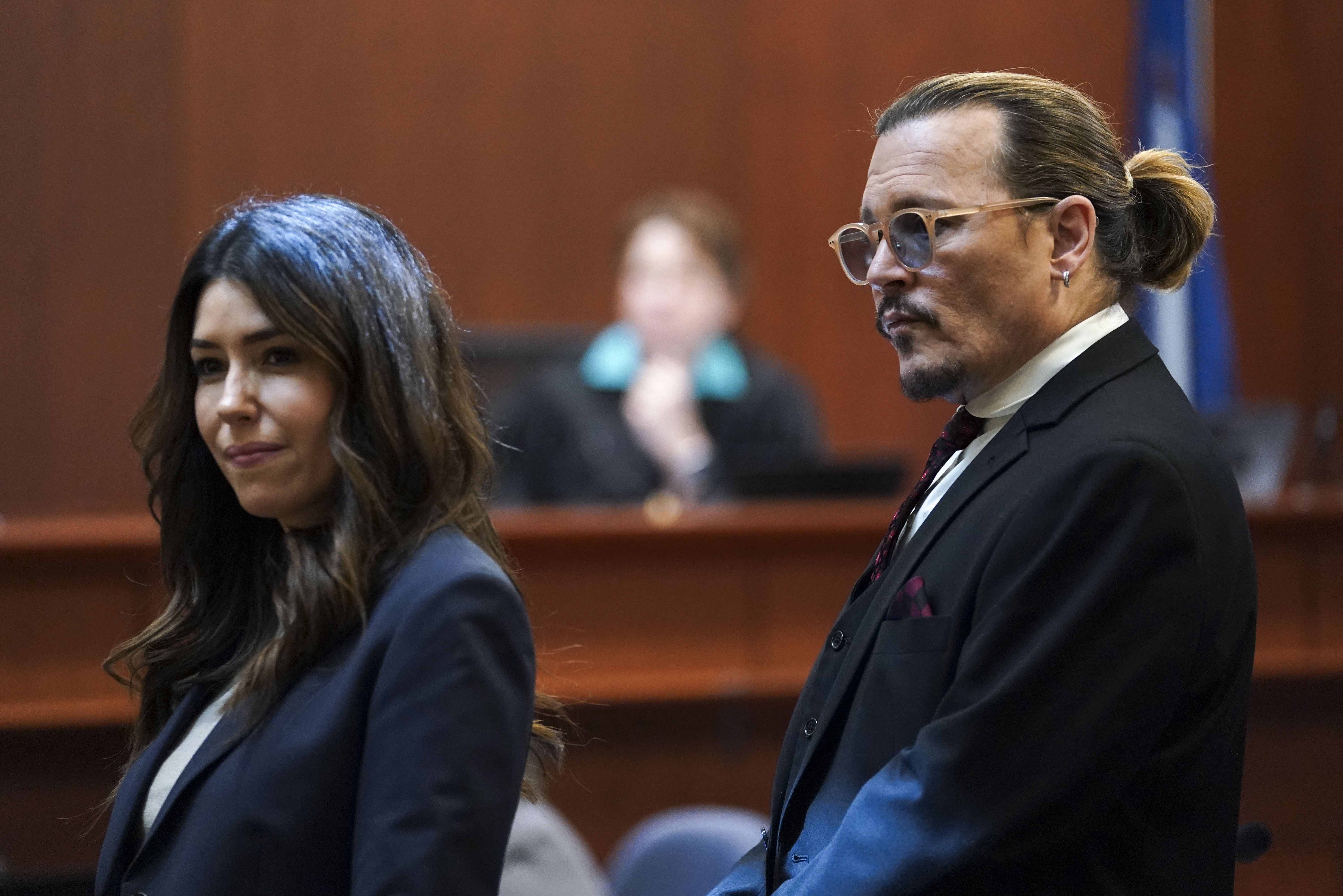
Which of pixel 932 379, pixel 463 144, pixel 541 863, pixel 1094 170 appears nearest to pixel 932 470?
pixel 932 379

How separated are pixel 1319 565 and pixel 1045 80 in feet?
8.83

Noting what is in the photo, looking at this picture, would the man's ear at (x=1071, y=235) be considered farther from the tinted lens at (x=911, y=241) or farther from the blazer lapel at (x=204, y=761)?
the blazer lapel at (x=204, y=761)

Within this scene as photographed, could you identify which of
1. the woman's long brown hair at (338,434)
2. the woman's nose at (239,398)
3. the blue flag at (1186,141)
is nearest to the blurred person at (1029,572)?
the woman's long brown hair at (338,434)

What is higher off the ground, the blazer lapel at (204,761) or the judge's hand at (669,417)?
the blazer lapel at (204,761)

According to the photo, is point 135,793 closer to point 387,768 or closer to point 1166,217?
point 387,768

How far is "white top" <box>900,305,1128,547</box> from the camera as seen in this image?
1.64 meters

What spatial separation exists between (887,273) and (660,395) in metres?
3.28

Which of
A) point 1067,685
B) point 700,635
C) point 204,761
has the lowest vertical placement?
point 700,635

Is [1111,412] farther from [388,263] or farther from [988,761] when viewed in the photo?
[388,263]

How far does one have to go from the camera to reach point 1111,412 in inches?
59.2

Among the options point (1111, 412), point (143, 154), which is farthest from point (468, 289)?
point (1111, 412)

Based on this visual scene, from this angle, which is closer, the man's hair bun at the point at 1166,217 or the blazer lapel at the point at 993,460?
the blazer lapel at the point at 993,460

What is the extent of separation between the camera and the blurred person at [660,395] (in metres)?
4.77

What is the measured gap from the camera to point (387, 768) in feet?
4.73
